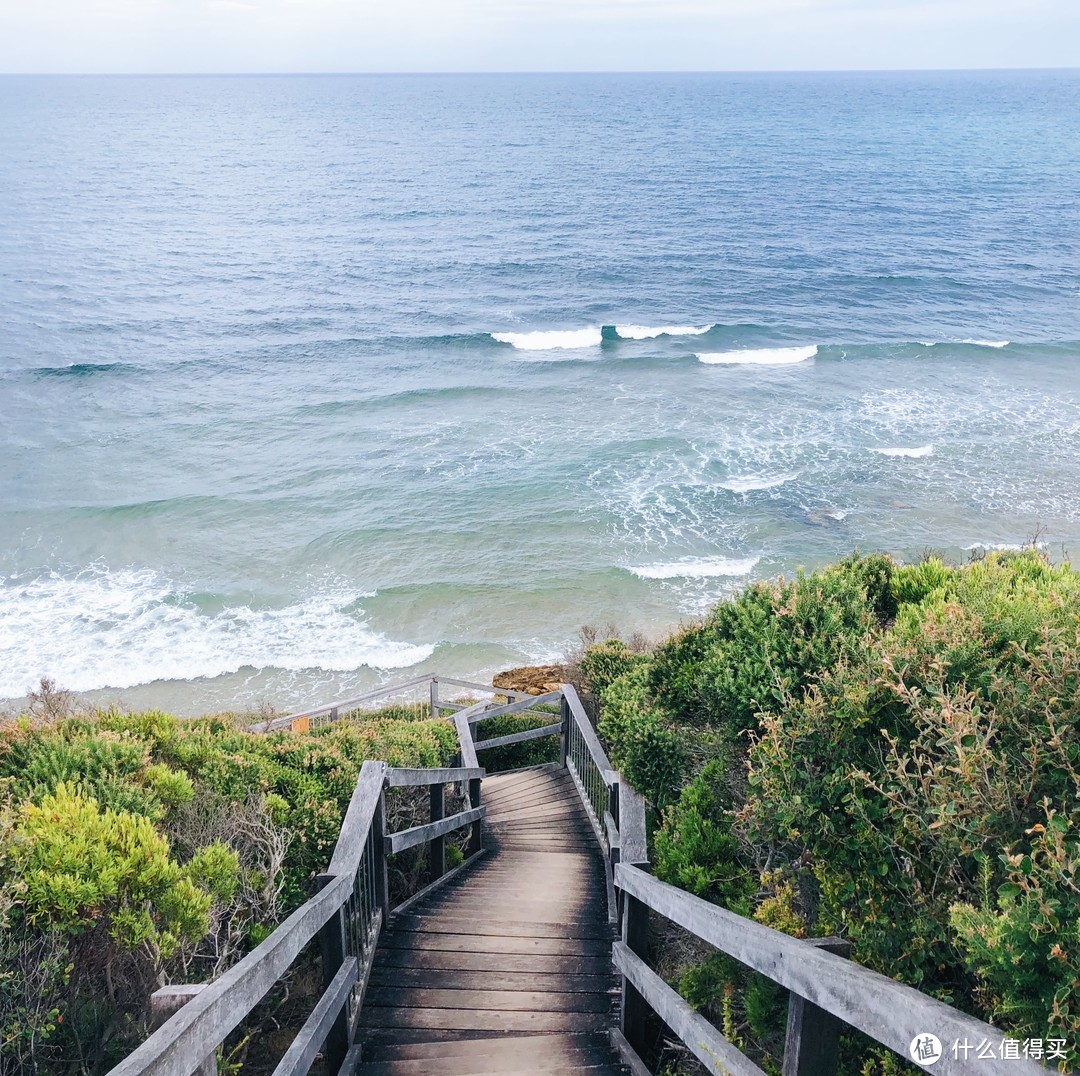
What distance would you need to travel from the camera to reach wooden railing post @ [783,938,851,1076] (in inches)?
102

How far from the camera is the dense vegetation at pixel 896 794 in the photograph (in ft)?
8.16

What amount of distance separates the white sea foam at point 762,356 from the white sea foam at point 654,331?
2.98 metres

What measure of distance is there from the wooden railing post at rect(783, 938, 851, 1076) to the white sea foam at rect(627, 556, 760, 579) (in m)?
22.4

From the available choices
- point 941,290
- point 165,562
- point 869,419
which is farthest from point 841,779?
point 941,290

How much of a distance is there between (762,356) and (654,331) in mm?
5836

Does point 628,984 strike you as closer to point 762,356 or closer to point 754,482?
point 754,482

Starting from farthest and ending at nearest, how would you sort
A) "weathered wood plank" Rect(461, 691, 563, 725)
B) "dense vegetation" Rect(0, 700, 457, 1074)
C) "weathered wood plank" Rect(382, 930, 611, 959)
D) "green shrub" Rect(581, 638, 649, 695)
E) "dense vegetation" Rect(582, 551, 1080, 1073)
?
1. "green shrub" Rect(581, 638, 649, 695)
2. "weathered wood plank" Rect(461, 691, 563, 725)
3. "weathered wood plank" Rect(382, 930, 611, 959)
4. "dense vegetation" Rect(0, 700, 457, 1074)
5. "dense vegetation" Rect(582, 551, 1080, 1073)

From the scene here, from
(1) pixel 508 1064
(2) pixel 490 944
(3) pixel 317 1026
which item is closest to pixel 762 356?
(2) pixel 490 944

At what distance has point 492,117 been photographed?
15600cm

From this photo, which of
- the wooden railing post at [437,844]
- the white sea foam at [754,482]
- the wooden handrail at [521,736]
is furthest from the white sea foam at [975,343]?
the wooden railing post at [437,844]

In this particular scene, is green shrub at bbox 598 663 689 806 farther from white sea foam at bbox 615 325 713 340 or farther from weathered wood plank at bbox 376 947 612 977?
white sea foam at bbox 615 325 713 340

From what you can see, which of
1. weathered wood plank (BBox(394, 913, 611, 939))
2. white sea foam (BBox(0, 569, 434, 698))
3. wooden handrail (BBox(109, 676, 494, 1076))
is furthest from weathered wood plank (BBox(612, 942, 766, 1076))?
white sea foam (BBox(0, 569, 434, 698))

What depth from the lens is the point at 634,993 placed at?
14.7 feet

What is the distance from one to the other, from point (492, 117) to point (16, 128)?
81.2 m
